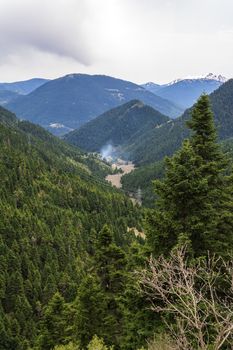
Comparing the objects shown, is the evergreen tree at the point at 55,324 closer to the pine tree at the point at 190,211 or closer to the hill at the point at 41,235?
the hill at the point at 41,235

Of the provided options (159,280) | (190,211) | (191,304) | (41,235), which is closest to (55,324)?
(159,280)

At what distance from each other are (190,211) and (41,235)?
99708mm

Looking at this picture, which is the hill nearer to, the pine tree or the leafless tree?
the pine tree

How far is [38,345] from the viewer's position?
4175 centimetres

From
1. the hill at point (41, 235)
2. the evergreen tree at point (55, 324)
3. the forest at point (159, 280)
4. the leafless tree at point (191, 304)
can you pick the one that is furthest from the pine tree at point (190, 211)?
the evergreen tree at point (55, 324)

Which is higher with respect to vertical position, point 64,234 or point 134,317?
point 134,317

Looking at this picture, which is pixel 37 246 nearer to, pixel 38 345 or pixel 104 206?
pixel 104 206

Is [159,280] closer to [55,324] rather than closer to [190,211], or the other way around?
[190,211]

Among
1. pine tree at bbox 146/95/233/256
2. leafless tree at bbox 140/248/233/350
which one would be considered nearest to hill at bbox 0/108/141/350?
pine tree at bbox 146/95/233/256

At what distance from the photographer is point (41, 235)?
12106 cm

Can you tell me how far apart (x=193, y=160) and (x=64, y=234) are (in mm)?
106876

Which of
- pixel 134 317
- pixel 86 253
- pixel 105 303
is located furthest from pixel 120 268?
pixel 86 253

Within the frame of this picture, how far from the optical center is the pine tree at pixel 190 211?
25.4m

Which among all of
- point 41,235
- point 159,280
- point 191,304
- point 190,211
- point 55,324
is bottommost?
point 41,235
